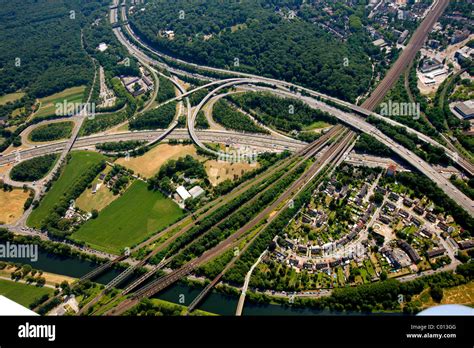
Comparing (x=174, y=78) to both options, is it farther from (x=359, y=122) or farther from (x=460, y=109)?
(x=460, y=109)

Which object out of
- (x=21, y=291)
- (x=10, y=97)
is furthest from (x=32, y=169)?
(x=10, y=97)

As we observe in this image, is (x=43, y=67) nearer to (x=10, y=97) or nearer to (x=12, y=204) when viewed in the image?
(x=10, y=97)

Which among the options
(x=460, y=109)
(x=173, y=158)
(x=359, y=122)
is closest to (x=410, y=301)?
(x=359, y=122)

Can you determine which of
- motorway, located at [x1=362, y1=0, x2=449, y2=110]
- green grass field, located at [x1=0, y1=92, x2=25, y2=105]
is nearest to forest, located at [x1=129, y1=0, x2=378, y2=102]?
motorway, located at [x1=362, y1=0, x2=449, y2=110]
